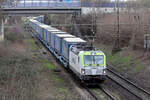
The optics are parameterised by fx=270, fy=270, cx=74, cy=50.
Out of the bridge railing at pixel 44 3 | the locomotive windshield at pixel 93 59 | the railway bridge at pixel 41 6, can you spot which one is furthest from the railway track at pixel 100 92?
the bridge railing at pixel 44 3

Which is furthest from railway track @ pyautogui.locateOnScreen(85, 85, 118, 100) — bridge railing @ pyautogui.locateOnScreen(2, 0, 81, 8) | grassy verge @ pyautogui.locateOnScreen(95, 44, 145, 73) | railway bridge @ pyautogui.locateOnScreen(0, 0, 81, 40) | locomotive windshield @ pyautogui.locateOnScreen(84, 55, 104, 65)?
bridge railing @ pyautogui.locateOnScreen(2, 0, 81, 8)

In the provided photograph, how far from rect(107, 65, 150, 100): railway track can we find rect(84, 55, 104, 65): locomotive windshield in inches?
100

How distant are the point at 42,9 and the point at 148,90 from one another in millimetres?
22708

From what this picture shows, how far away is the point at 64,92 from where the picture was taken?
1648 centimetres

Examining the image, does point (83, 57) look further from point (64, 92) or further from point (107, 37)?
point (107, 37)

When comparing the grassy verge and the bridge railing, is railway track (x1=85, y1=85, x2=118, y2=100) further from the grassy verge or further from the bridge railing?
the bridge railing

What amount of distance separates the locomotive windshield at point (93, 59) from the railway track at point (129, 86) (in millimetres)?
2551

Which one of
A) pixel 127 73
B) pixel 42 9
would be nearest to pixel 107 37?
pixel 42 9

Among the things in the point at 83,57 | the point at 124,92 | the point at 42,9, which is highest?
the point at 42,9

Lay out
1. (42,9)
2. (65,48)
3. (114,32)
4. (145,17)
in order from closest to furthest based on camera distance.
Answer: (65,48), (145,17), (114,32), (42,9)

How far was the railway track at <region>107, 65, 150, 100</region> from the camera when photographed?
16234 millimetres

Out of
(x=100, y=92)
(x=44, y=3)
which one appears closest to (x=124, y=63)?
(x=100, y=92)

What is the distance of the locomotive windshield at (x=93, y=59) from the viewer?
56.9ft

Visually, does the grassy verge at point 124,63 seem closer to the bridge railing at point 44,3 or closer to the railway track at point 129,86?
the railway track at point 129,86
